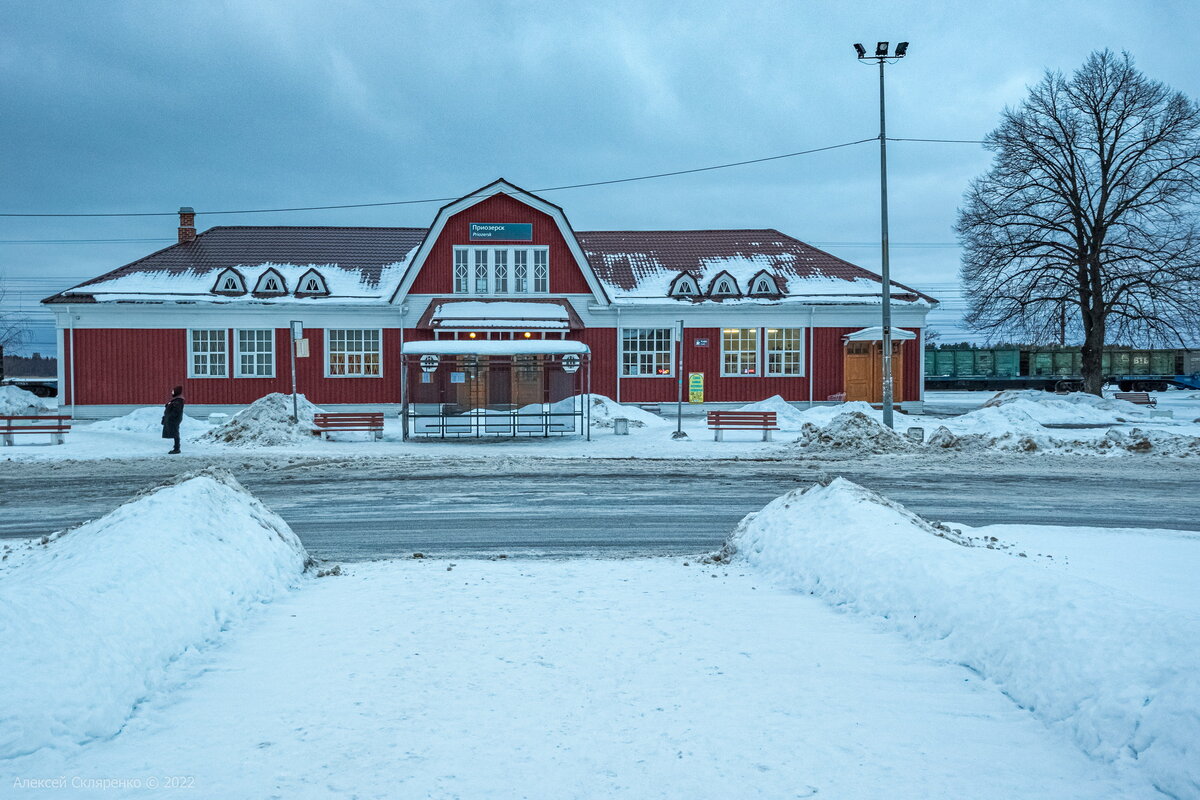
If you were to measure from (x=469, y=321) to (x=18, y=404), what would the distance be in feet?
62.2

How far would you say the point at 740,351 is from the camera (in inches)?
1228

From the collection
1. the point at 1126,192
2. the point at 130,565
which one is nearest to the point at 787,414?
the point at 1126,192

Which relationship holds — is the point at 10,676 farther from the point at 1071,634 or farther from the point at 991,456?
the point at 991,456

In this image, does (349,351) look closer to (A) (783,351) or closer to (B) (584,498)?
(A) (783,351)

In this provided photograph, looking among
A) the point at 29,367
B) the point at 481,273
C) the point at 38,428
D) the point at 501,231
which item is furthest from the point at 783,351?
the point at 29,367

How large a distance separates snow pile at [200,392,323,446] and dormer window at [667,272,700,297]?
14958 mm

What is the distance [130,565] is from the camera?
547 centimetres

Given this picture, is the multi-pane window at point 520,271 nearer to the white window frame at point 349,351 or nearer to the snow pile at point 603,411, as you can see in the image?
the white window frame at point 349,351

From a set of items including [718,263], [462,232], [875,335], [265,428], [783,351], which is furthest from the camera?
[718,263]

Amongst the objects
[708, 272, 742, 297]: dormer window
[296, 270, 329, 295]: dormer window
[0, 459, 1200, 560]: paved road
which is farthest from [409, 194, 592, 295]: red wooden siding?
[0, 459, 1200, 560]: paved road

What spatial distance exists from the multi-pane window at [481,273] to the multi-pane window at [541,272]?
1.85 meters

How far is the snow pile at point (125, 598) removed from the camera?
12.5 feet

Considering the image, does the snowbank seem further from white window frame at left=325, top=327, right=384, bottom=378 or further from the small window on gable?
white window frame at left=325, top=327, right=384, bottom=378

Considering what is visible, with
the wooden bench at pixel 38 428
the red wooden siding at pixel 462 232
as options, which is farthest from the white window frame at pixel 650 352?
the wooden bench at pixel 38 428
